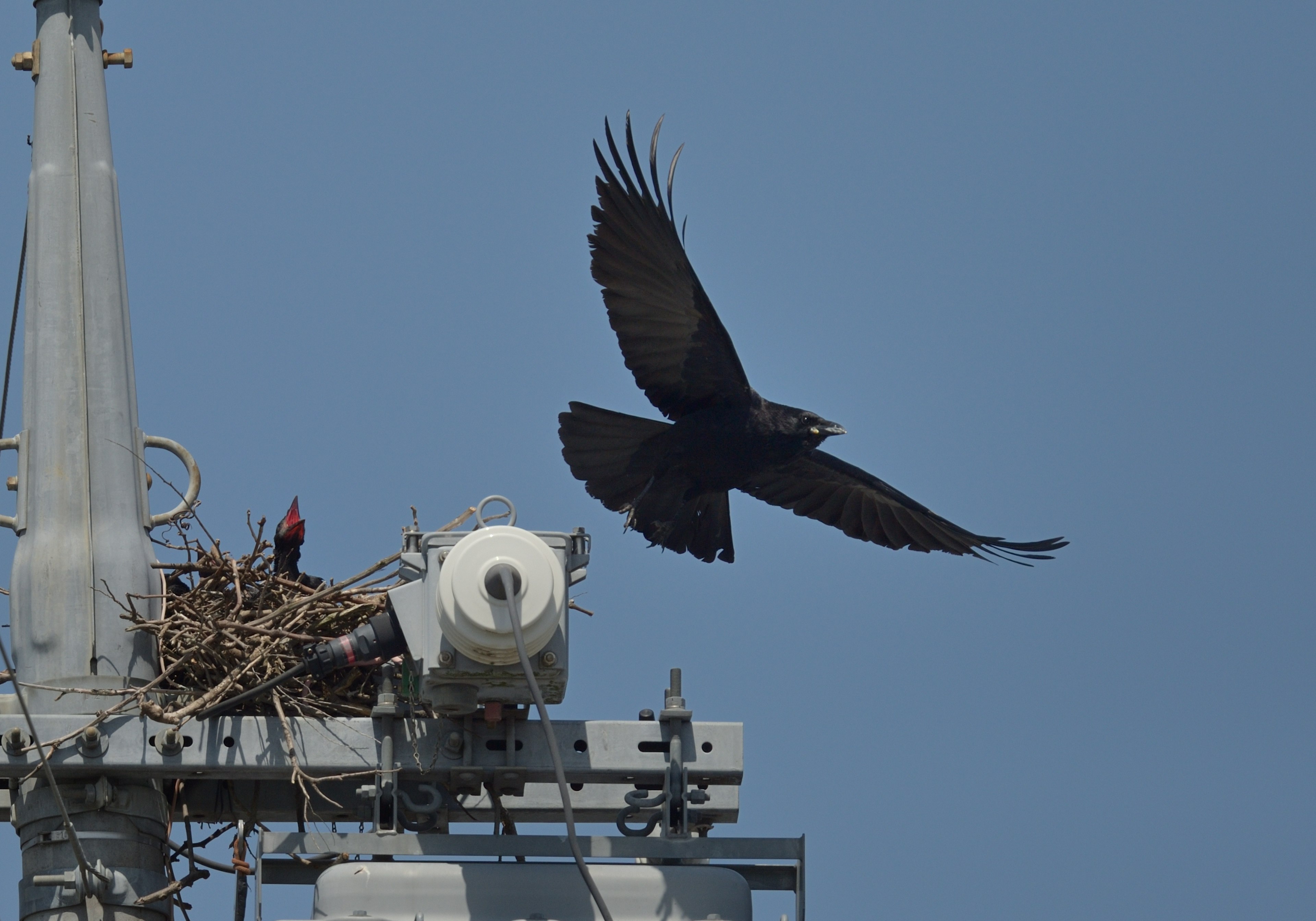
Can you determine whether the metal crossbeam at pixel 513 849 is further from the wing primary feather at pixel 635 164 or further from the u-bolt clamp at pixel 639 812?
the wing primary feather at pixel 635 164

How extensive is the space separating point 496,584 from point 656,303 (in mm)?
5645

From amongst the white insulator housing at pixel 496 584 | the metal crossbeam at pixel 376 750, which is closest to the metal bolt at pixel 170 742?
the metal crossbeam at pixel 376 750

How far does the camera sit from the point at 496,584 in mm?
4965

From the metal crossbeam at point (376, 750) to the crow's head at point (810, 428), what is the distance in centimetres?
569

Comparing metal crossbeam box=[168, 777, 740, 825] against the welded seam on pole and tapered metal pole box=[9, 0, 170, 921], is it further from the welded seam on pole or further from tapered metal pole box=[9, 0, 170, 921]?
the welded seam on pole

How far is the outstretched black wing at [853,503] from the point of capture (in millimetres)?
12000

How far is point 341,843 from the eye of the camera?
5.08 m

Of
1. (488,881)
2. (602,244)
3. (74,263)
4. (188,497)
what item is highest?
(602,244)

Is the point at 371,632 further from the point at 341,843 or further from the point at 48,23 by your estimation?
the point at 48,23

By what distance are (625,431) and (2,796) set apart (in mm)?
5630

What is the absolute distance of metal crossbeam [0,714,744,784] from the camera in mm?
5367

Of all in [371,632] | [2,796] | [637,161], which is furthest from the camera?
[637,161]

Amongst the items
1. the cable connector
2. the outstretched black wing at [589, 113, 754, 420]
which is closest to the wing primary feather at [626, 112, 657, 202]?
the outstretched black wing at [589, 113, 754, 420]

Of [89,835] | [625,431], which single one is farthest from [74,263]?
[625,431]
